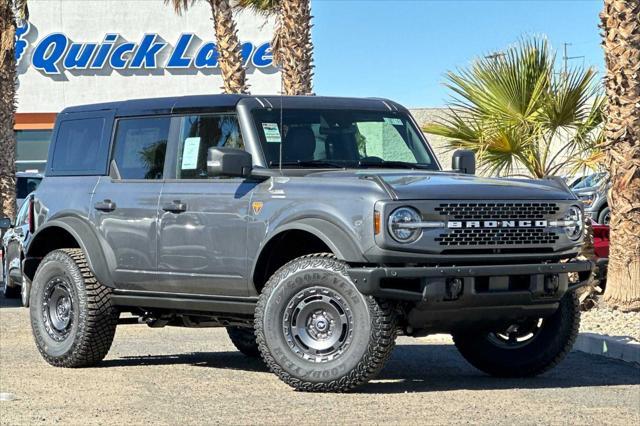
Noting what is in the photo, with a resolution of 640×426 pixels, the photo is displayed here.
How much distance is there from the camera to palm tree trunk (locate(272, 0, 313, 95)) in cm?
2389

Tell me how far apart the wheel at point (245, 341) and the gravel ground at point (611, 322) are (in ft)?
10.8

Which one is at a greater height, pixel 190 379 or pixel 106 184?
pixel 106 184

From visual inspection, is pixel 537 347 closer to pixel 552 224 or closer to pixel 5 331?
pixel 552 224

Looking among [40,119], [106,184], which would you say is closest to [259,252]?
[106,184]

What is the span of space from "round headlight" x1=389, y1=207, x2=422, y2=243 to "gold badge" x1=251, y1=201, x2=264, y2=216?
3.78 feet

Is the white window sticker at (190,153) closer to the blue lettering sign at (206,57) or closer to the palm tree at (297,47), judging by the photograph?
the palm tree at (297,47)

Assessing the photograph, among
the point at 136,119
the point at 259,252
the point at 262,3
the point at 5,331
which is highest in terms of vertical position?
the point at 262,3

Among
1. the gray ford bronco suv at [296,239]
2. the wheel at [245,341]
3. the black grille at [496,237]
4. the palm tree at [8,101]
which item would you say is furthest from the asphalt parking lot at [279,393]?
the palm tree at [8,101]

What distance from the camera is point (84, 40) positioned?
163ft

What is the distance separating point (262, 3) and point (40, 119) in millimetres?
23032

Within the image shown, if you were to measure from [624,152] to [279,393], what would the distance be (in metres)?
6.53

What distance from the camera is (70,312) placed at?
1101 cm

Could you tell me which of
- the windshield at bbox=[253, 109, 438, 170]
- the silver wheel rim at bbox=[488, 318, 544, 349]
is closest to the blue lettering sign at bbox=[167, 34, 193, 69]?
the windshield at bbox=[253, 109, 438, 170]

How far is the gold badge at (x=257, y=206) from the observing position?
9495 millimetres
